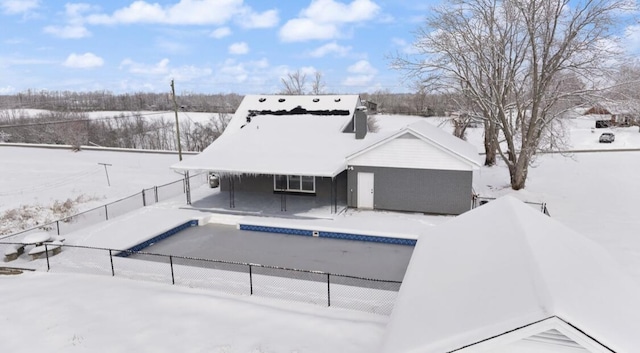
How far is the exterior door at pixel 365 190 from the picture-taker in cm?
1798

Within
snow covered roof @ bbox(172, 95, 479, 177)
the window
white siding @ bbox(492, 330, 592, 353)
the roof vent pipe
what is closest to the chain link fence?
snow covered roof @ bbox(172, 95, 479, 177)

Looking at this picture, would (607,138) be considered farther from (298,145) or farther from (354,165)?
(298,145)

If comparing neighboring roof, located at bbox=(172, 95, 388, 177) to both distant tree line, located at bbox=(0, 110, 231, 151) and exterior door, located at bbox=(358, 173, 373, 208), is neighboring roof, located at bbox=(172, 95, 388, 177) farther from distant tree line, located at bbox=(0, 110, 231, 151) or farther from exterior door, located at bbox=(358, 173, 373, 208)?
distant tree line, located at bbox=(0, 110, 231, 151)

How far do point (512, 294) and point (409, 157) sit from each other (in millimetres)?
12393

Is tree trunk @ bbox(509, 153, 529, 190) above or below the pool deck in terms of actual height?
above

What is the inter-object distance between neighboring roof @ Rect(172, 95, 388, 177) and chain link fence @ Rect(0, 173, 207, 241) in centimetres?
347

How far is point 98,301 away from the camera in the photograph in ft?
33.3

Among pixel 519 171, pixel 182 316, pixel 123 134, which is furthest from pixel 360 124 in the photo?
pixel 123 134

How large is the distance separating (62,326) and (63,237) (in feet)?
22.8

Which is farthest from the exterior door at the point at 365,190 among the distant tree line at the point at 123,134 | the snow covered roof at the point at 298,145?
the distant tree line at the point at 123,134

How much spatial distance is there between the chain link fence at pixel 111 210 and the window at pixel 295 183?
5.87 m

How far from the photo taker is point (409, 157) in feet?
56.4

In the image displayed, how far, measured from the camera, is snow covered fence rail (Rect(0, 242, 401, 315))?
10.5 metres

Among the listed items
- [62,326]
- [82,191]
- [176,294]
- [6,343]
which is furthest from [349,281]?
[82,191]
